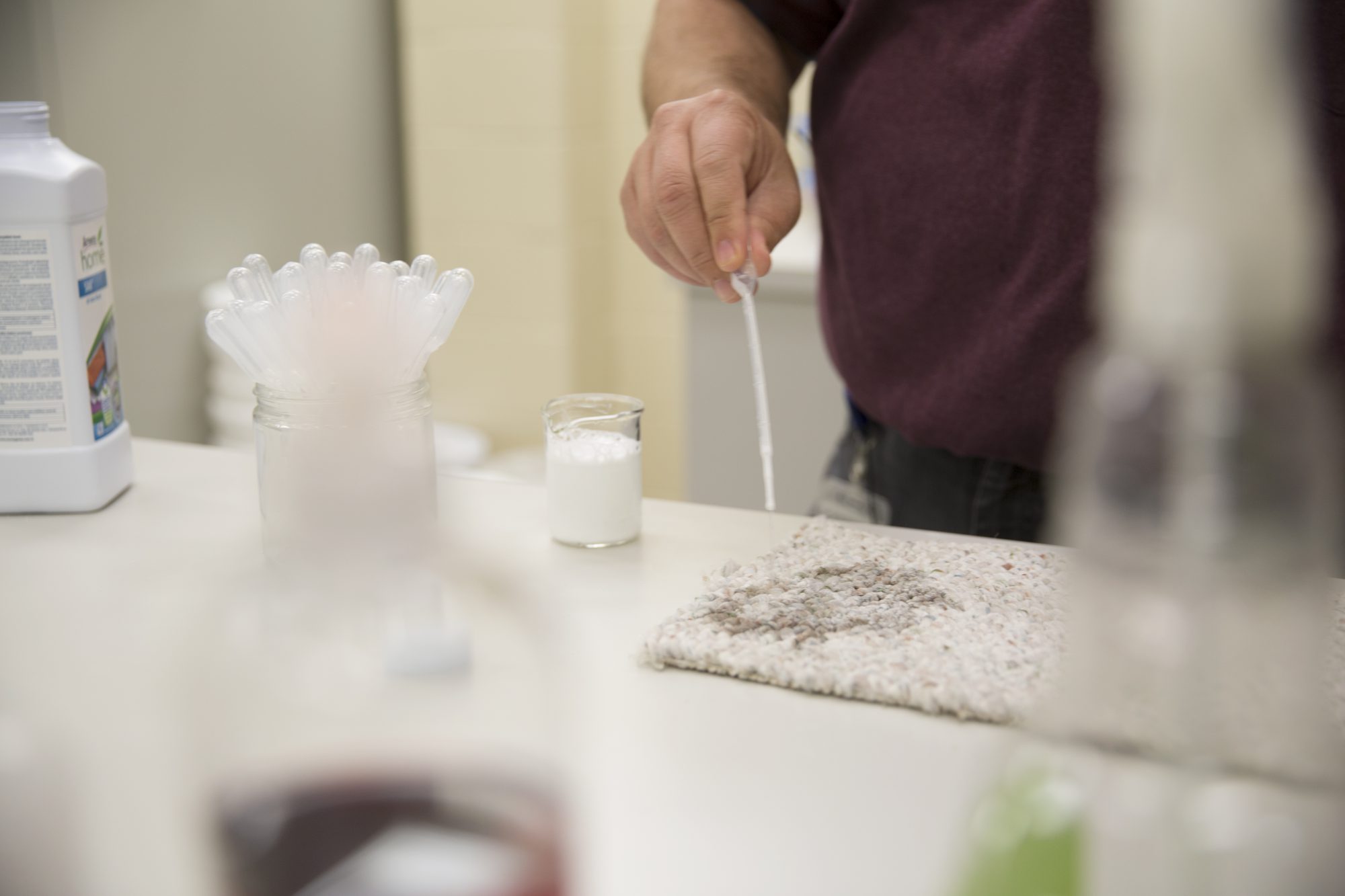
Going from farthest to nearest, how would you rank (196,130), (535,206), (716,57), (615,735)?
(535,206), (196,130), (716,57), (615,735)

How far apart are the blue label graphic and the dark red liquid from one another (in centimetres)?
64

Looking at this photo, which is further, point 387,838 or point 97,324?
point 97,324

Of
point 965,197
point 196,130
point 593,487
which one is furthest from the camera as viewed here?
point 196,130

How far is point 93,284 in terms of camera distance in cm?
81

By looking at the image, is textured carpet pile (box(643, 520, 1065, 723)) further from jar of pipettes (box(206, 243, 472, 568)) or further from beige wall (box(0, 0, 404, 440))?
beige wall (box(0, 0, 404, 440))

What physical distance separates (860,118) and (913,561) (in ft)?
1.35

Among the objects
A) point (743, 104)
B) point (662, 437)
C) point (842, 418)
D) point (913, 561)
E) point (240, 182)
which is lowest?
point (662, 437)

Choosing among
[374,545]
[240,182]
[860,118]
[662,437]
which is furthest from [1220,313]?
[662,437]

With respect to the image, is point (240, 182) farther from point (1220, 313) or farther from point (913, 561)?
point (1220, 313)

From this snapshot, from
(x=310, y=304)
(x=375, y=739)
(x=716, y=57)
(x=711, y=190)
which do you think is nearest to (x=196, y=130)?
(x=716, y=57)

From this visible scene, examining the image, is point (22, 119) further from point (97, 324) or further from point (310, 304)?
point (310, 304)

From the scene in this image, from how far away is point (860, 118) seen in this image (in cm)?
96

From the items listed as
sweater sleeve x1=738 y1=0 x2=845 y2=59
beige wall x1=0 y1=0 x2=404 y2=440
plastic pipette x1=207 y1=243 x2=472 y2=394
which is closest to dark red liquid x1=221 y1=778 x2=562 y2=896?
plastic pipette x1=207 y1=243 x2=472 y2=394

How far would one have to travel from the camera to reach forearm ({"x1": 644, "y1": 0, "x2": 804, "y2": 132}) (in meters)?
1.00
